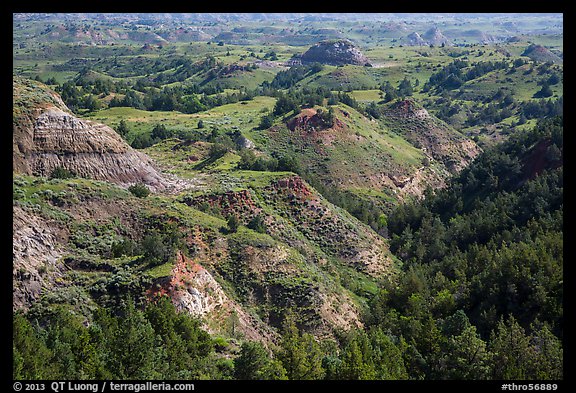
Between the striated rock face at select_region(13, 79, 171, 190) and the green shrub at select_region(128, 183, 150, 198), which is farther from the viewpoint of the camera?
the green shrub at select_region(128, 183, 150, 198)

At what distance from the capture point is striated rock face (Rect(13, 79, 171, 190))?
207 ft

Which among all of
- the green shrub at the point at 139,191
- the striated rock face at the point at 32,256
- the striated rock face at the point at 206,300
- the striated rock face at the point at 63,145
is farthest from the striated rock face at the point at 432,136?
the striated rock face at the point at 32,256

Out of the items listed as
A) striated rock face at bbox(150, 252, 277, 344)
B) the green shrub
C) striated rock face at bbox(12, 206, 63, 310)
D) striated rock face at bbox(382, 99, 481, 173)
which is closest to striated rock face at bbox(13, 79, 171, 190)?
the green shrub

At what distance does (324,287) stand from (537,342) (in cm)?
2484

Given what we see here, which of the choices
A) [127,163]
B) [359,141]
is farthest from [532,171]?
[127,163]

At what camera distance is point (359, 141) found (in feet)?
382

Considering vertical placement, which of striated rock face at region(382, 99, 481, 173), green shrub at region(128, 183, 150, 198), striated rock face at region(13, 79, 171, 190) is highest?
striated rock face at region(13, 79, 171, 190)

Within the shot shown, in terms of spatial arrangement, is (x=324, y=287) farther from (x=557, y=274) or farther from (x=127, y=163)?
(x=127, y=163)

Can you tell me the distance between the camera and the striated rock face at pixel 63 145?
2486 inches

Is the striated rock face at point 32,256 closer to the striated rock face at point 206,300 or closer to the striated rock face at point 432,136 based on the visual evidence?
the striated rock face at point 206,300

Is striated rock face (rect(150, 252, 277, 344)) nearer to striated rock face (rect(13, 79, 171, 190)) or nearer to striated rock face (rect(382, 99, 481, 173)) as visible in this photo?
striated rock face (rect(13, 79, 171, 190))

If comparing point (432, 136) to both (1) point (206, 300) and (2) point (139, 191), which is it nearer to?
(2) point (139, 191)
